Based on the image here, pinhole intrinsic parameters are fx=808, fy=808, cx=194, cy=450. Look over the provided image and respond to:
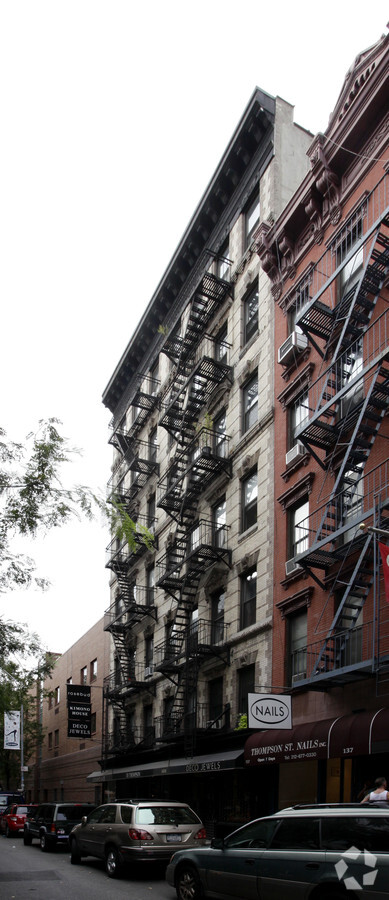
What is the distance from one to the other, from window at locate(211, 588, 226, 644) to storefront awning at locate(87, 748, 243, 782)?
3.55m

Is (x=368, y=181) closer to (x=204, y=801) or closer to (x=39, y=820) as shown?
(x=204, y=801)

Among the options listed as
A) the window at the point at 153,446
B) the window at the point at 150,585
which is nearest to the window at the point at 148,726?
the window at the point at 150,585

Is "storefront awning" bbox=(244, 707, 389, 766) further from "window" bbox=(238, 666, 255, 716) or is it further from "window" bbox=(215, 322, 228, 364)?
"window" bbox=(215, 322, 228, 364)

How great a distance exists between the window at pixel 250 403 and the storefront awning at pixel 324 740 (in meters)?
9.54

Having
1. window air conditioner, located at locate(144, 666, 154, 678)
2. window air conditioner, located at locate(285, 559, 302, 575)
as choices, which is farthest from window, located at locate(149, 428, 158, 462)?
window air conditioner, located at locate(285, 559, 302, 575)

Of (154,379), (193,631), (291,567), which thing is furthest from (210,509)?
(154,379)

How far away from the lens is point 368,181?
20.0 m

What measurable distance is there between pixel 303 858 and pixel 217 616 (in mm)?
16474

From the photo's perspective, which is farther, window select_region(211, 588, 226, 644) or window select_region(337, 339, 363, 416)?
window select_region(211, 588, 226, 644)

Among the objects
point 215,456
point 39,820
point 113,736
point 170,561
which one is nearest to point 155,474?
point 170,561

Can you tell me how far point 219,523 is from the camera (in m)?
26.4

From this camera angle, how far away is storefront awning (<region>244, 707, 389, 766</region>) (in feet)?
47.3

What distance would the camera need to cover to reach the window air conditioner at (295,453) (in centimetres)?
2072

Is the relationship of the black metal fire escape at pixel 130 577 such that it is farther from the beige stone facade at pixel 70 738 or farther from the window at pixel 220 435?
the window at pixel 220 435
